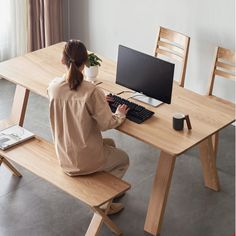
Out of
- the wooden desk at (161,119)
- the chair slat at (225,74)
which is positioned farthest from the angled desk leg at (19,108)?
the chair slat at (225,74)

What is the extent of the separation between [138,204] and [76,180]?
688 millimetres

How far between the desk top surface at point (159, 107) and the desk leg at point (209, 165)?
32 cm

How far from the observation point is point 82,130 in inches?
148

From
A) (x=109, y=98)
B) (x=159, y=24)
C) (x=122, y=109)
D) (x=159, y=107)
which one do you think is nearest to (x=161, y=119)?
(x=159, y=107)

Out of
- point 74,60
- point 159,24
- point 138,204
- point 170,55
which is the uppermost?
point 74,60

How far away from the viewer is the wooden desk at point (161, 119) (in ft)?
12.6

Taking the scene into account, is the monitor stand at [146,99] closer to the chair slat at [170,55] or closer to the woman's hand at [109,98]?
the woman's hand at [109,98]

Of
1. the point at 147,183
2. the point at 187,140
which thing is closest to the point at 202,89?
the point at 147,183

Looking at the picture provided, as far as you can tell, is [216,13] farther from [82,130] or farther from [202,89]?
[82,130]

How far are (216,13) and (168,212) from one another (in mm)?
1844

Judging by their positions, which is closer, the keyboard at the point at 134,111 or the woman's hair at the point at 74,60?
the woman's hair at the point at 74,60

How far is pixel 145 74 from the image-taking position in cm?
418

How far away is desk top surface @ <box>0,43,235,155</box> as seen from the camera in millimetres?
3832

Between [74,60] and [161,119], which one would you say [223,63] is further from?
[74,60]
